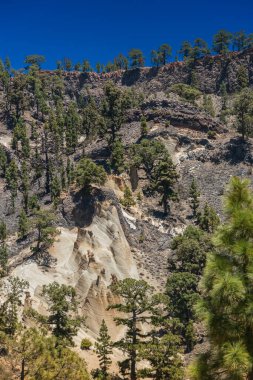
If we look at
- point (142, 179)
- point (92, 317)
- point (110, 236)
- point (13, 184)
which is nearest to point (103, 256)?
point (110, 236)

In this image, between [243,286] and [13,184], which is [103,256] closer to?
[13,184]

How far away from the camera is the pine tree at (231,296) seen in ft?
30.0

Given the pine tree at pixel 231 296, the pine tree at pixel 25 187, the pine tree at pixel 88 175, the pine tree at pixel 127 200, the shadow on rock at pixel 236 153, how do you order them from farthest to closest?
Result: the shadow on rock at pixel 236 153 < the pine tree at pixel 25 187 < the pine tree at pixel 127 200 < the pine tree at pixel 88 175 < the pine tree at pixel 231 296

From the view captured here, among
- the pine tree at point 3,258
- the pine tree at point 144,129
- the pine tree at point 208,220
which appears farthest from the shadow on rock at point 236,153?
the pine tree at point 3,258

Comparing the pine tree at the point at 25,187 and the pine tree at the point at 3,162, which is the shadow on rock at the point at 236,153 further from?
the pine tree at the point at 3,162

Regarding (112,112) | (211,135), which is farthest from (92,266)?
(211,135)

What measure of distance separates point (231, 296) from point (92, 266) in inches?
1868

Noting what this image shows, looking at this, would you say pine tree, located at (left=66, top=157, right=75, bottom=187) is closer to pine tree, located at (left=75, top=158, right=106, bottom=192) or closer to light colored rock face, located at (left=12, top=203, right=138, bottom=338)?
pine tree, located at (left=75, top=158, right=106, bottom=192)

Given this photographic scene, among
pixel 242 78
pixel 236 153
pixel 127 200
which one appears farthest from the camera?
pixel 242 78

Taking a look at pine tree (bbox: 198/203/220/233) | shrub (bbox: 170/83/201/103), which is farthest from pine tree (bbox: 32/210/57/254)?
shrub (bbox: 170/83/201/103)

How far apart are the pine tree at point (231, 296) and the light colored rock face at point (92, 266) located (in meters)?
40.3

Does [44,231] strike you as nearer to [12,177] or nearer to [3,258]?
[3,258]

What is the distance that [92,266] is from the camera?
5553cm

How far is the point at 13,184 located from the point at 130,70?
104 metres
